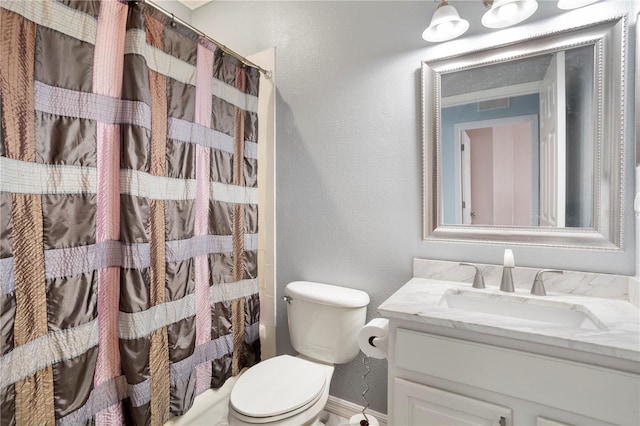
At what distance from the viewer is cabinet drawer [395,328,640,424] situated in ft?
2.58

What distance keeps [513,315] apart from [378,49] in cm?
137

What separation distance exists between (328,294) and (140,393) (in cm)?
87

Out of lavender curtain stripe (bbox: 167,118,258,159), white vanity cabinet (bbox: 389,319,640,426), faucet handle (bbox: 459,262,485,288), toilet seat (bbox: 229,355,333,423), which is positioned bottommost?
toilet seat (bbox: 229,355,333,423)

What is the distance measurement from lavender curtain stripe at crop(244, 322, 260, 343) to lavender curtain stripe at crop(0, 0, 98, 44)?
1515mm

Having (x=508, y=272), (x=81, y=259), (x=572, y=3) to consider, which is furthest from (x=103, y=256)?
(x=572, y=3)

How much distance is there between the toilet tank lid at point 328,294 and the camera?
4.94ft

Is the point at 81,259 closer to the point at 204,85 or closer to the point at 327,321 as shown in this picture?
the point at 204,85

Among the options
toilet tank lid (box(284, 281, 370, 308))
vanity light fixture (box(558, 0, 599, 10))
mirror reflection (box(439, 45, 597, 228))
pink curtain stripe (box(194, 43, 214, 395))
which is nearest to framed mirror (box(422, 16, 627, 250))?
mirror reflection (box(439, 45, 597, 228))

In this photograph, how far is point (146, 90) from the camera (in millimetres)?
1218

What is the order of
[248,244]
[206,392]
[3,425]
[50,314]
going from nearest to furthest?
1. [3,425]
2. [50,314]
3. [206,392]
4. [248,244]

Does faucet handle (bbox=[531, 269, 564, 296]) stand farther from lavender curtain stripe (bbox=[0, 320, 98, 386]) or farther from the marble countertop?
lavender curtain stripe (bbox=[0, 320, 98, 386])

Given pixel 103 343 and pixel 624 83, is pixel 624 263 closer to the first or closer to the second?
pixel 624 83

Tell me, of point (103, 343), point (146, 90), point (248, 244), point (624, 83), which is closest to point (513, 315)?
point (624, 83)

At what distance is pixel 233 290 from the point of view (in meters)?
1.70
